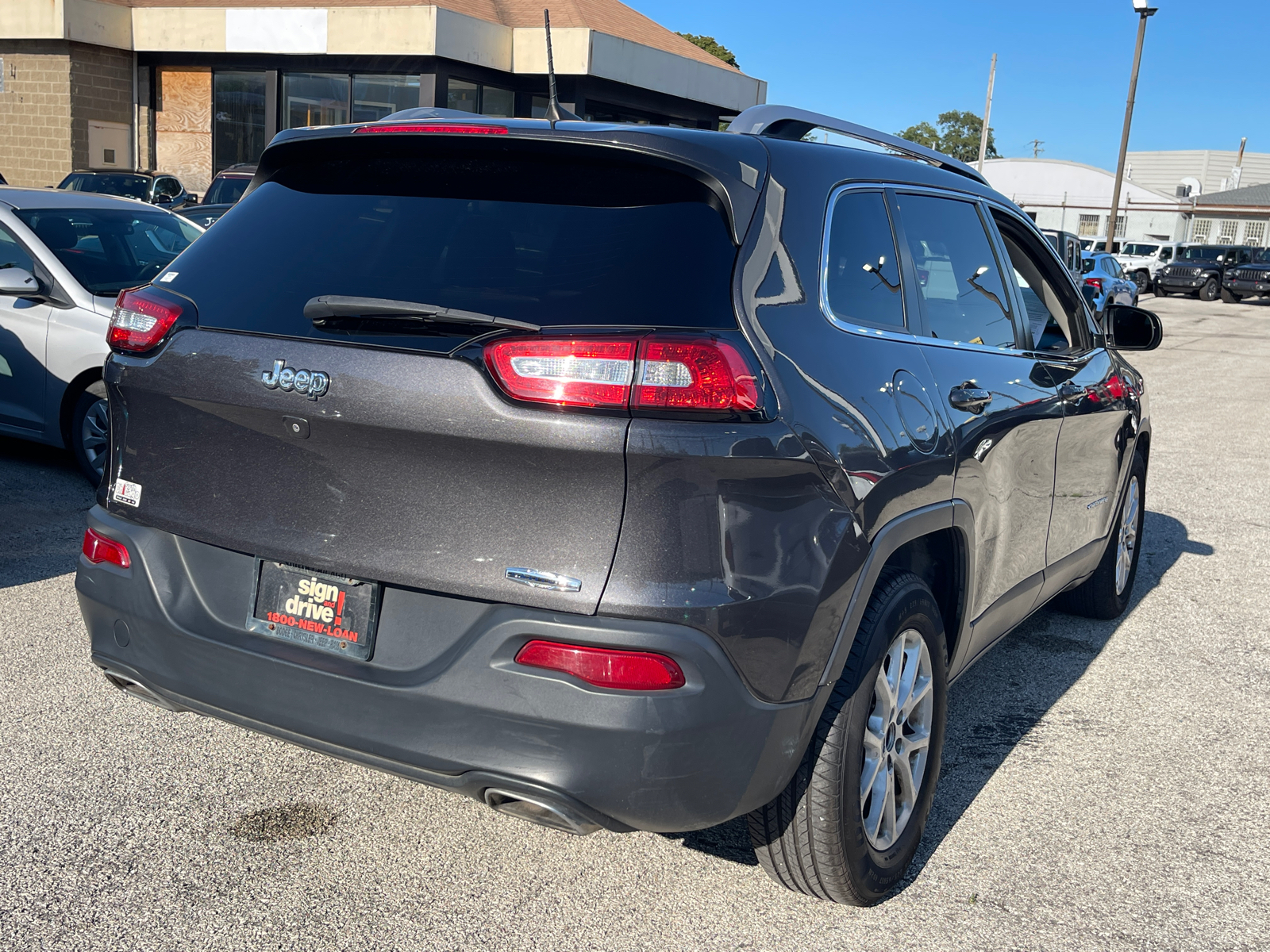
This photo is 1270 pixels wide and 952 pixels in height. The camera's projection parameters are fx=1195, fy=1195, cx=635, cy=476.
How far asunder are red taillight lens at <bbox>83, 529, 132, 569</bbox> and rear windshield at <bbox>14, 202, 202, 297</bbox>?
434 cm

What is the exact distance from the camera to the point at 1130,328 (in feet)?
16.6

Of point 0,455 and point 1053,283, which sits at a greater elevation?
point 1053,283

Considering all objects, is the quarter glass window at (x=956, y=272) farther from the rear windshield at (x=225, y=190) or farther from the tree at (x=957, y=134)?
the tree at (x=957, y=134)

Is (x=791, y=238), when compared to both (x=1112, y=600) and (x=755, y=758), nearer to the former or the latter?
(x=755, y=758)

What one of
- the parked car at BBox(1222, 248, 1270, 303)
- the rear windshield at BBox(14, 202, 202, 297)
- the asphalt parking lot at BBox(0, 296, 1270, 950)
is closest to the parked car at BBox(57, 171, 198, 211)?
the rear windshield at BBox(14, 202, 202, 297)

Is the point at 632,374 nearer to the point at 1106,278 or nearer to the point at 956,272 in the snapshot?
the point at 956,272

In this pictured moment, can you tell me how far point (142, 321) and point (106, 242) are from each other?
5.17 metres

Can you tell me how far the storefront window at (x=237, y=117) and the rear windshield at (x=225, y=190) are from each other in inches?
375

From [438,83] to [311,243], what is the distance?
23.9m

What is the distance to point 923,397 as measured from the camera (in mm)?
3127

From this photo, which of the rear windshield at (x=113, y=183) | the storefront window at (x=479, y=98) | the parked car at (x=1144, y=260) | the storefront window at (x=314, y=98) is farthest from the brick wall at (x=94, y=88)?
the parked car at (x=1144, y=260)

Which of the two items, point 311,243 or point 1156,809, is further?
point 1156,809

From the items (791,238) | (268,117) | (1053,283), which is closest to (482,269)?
(791,238)

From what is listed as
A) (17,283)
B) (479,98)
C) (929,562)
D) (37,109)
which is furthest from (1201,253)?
(929,562)
